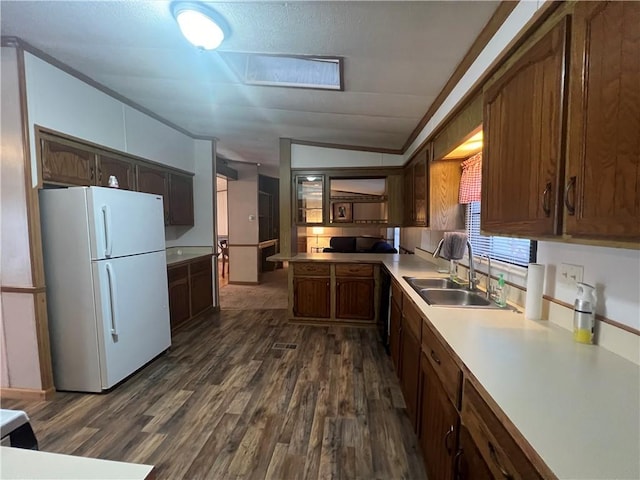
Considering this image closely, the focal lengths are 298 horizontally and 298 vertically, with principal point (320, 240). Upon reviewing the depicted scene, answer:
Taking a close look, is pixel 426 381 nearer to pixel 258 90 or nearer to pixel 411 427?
pixel 411 427

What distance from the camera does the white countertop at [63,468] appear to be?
0.64 meters

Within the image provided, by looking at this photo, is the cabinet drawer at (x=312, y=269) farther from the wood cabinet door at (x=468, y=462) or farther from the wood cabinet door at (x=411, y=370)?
the wood cabinet door at (x=468, y=462)

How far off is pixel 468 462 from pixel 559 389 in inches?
15.1

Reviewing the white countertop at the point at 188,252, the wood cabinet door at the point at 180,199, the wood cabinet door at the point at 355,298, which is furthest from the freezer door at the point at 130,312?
the wood cabinet door at the point at 355,298

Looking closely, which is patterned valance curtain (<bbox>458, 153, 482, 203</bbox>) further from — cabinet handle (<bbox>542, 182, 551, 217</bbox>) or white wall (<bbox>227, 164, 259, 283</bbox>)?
white wall (<bbox>227, 164, 259, 283</bbox>)

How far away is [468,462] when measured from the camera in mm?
992

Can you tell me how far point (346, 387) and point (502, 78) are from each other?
2274mm

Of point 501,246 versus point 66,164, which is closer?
point 501,246

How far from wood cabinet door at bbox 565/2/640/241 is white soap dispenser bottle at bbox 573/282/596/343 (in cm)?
42

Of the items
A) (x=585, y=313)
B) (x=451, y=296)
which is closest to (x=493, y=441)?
(x=585, y=313)

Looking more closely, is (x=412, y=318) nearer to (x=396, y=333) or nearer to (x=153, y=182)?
(x=396, y=333)

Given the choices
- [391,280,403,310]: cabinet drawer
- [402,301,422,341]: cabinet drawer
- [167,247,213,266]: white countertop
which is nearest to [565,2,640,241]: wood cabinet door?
[402,301,422,341]: cabinet drawer

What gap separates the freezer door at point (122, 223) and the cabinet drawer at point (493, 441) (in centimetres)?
252

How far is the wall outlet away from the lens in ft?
4.21
